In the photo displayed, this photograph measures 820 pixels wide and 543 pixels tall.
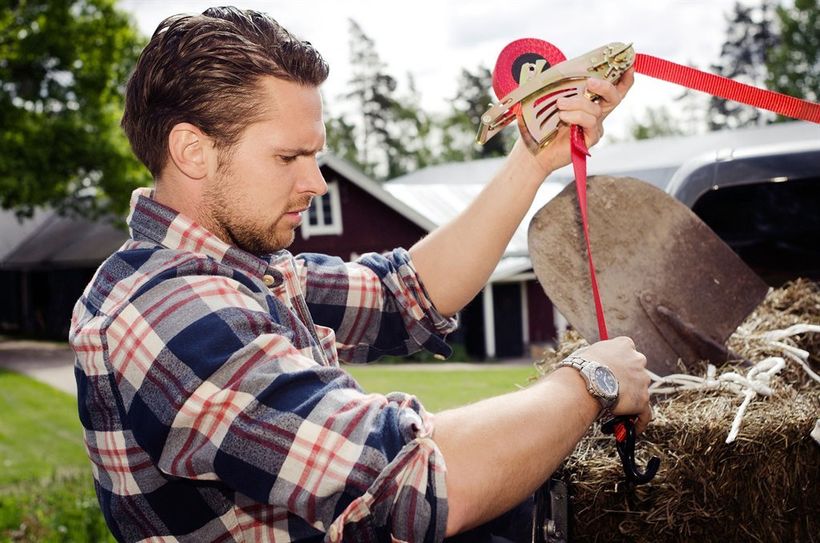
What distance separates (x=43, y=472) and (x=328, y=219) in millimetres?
10838

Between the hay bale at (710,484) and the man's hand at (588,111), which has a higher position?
the man's hand at (588,111)

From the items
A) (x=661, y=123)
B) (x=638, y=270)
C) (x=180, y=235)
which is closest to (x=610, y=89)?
(x=638, y=270)

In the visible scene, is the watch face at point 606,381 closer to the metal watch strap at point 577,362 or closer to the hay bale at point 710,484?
the metal watch strap at point 577,362

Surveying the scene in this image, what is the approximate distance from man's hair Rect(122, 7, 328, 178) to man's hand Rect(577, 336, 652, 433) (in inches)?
26.0

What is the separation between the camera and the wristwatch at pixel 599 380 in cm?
124

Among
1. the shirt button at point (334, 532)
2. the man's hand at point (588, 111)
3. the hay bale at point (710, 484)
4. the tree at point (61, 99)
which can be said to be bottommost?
the hay bale at point (710, 484)

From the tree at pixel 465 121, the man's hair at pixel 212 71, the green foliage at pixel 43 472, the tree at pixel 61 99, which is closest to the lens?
the man's hair at pixel 212 71

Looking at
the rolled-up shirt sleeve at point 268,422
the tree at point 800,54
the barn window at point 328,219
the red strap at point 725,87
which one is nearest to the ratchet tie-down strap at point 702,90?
the red strap at point 725,87

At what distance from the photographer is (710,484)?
4.63 feet

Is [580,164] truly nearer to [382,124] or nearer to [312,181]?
[312,181]

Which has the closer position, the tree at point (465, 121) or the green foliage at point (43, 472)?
the green foliage at point (43, 472)

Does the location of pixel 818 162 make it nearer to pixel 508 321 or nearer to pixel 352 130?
pixel 508 321

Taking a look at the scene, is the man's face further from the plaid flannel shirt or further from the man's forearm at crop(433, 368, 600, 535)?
the man's forearm at crop(433, 368, 600, 535)

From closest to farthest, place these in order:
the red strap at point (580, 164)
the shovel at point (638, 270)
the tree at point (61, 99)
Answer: the red strap at point (580, 164) → the shovel at point (638, 270) → the tree at point (61, 99)
